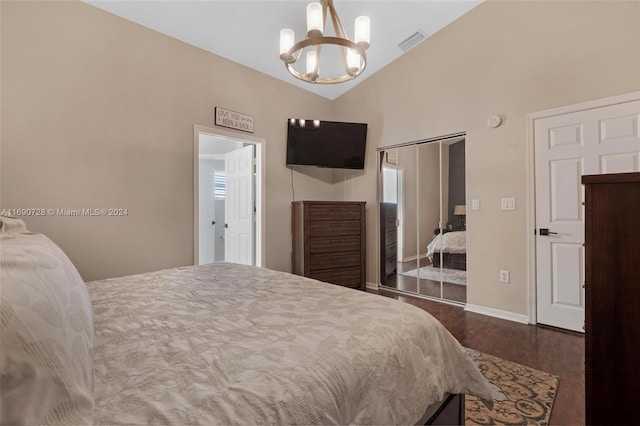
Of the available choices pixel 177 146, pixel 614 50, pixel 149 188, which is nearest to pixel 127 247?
pixel 149 188

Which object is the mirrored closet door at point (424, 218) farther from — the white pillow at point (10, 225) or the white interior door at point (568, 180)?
the white pillow at point (10, 225)

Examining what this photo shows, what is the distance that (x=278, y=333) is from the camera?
3.09 ft

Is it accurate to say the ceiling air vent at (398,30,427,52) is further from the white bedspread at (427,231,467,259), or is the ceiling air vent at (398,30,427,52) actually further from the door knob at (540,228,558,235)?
the door knob at (540,228,558,235)

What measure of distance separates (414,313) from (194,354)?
79 centimetres

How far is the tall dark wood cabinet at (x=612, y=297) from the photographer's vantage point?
3.01ft

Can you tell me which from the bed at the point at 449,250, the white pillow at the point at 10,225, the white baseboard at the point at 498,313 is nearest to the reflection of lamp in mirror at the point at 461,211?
the bed at the point at 449,250

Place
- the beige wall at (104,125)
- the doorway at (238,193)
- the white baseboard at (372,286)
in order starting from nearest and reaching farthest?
the beige wall at (104,125) < the doorway at (238,193) < the white baseboard at (372,286)

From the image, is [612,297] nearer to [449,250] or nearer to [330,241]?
[449,250]

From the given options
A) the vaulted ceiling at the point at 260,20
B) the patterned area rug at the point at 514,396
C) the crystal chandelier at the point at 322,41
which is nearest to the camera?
the patterned area rug at the point at 514,396

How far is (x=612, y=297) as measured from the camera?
37.6 inches

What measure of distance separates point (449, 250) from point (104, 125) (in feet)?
12.2

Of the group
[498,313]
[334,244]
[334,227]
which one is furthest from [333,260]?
[498,313]

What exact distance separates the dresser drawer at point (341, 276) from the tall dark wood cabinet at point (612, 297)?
2807 millimetres

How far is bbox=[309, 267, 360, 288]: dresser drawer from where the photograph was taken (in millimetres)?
3662
